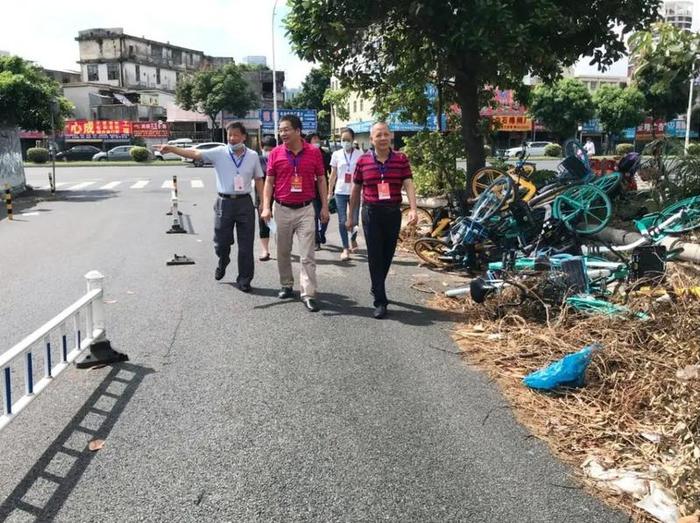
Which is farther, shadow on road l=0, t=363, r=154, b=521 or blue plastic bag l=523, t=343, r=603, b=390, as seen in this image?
blue plastic bag l=523, t=343, r=603, b=390

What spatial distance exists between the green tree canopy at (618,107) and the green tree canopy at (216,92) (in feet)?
96.8

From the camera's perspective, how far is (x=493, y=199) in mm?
8258

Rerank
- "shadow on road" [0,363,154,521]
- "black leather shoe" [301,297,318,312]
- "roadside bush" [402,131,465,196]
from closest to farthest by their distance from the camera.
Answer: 1. "shadow on road" [0,363,154,521]
2. "black leather shoe" [301,297,318,312]
3. "roadside bush" [402,131,465,196]

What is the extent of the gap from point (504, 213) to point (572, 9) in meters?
4.82

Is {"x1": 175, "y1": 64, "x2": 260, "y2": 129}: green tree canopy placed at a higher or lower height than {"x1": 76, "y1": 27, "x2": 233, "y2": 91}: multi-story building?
lower

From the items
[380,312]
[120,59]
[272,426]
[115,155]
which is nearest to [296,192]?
[380,312]

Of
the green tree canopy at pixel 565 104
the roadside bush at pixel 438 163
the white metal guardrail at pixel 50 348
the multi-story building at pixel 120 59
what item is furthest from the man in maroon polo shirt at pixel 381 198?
the multi-story building at pixel 120 59

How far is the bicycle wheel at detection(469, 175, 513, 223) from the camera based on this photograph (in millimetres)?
8062

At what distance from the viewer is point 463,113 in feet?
41.8

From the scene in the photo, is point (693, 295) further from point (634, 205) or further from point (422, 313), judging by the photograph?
point (634, 205)

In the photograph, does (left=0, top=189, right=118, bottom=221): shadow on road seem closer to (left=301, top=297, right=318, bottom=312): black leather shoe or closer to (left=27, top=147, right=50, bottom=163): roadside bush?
(left=301, top=297, right=318, bottom=312): black leather shoe

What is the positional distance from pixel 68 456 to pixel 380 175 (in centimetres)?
386

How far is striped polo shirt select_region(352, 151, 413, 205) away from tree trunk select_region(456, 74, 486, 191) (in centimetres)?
633

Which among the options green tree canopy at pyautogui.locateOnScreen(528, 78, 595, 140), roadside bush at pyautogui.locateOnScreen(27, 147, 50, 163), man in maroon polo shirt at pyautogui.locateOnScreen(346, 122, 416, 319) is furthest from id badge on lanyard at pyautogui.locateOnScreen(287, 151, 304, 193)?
green tree canopy at pyautogui.locateOnScreen(528, 78, 595, 140)
